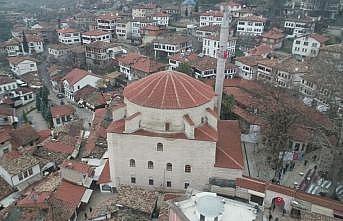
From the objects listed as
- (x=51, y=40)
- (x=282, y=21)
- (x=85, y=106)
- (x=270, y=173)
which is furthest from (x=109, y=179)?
(x=51, y=40)

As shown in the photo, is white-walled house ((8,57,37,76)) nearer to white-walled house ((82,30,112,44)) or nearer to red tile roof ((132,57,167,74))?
white-walled house ((82,30,112,44))

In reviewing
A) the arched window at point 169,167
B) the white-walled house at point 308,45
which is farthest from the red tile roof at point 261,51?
the arched window at point 169,167

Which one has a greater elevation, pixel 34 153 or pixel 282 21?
pixel 282 21

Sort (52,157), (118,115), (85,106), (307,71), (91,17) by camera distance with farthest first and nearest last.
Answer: (91,17) < (85,106) < (307,71) < (52,157) < (118,115)

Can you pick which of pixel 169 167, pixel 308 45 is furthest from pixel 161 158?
pixel 308 45

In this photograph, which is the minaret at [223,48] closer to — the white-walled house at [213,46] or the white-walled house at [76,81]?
the white-walled house at [76,81]

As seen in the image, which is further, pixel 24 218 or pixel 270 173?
pixel 270 173

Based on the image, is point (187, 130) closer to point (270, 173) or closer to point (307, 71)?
point (270, 173)

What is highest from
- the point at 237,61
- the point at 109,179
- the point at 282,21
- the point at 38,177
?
the point at 282,21
